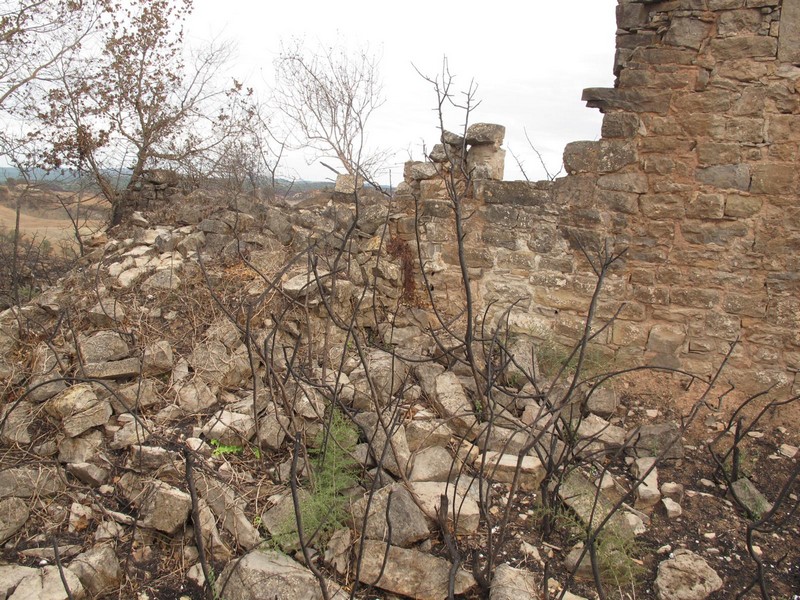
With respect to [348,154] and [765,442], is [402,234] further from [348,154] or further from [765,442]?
[348,154]

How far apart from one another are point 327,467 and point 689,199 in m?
2.88

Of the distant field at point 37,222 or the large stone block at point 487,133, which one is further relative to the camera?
the distant field at point 37,222

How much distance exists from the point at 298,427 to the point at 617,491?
5.78 ft

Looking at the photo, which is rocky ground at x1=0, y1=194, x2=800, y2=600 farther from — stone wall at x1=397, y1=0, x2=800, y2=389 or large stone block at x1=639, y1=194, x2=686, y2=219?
large stone block at x1=639, y1=194, x2=686, y2=219

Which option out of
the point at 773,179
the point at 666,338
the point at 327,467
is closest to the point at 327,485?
the point at 327,467

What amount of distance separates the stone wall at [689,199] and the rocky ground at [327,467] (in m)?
0.39

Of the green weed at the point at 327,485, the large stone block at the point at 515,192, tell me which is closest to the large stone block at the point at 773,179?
the large stone block at the point at 515,192

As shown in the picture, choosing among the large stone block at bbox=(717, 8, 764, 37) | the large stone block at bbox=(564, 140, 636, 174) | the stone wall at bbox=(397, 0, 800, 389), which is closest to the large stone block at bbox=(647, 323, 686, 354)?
the stone wall at bbox=(397, 0, 800, 389)

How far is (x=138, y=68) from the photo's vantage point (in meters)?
9.07

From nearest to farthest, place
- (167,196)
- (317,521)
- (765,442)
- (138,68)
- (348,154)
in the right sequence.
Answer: (317,521)
(765,442)
(167,196)
(138,68)
(348,154)

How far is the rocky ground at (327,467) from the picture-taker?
266 cm

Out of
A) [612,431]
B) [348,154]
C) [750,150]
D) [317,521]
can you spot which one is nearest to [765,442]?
[612,431]

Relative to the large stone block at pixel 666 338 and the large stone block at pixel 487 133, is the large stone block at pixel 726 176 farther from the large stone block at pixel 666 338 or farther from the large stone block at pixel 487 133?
the large stone block at pixel 487 133

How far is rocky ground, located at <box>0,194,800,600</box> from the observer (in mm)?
2656
